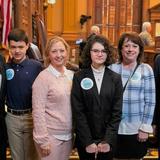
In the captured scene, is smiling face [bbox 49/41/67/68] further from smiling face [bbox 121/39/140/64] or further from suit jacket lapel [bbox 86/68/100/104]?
smiling face [bbox 121/39/140/64]

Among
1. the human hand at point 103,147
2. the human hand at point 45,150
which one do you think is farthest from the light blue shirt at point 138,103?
the human hand at point 45,150

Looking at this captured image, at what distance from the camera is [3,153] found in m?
2.83

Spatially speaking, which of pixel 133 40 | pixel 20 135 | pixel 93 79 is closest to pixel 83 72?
pixel 93 79

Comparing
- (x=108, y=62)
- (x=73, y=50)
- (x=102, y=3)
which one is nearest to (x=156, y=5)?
(x=102, y=3)

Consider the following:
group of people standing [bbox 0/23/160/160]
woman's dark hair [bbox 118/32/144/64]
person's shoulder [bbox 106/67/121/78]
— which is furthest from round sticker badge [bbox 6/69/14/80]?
woman's dark hair [bbox 118/32/144/64]

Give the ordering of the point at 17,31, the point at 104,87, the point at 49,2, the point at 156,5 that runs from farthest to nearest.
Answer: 1. the point at 156,5
2. the point at 49,2
3. the point at 17,31
4. the point at 104,87

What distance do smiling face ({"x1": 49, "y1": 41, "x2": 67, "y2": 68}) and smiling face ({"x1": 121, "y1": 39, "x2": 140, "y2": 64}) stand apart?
46 cm

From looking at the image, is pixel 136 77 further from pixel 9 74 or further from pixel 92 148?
pixel 9 74

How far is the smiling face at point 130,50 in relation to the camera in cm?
266

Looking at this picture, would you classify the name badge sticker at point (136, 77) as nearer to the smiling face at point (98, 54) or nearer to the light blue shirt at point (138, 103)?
the light blue shirt at point (138, 103)

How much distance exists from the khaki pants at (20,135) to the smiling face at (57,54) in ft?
1.57

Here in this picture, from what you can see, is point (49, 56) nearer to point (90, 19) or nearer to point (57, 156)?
point (57, 156)

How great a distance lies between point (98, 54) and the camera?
2518 mm

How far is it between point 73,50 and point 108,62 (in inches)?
369
